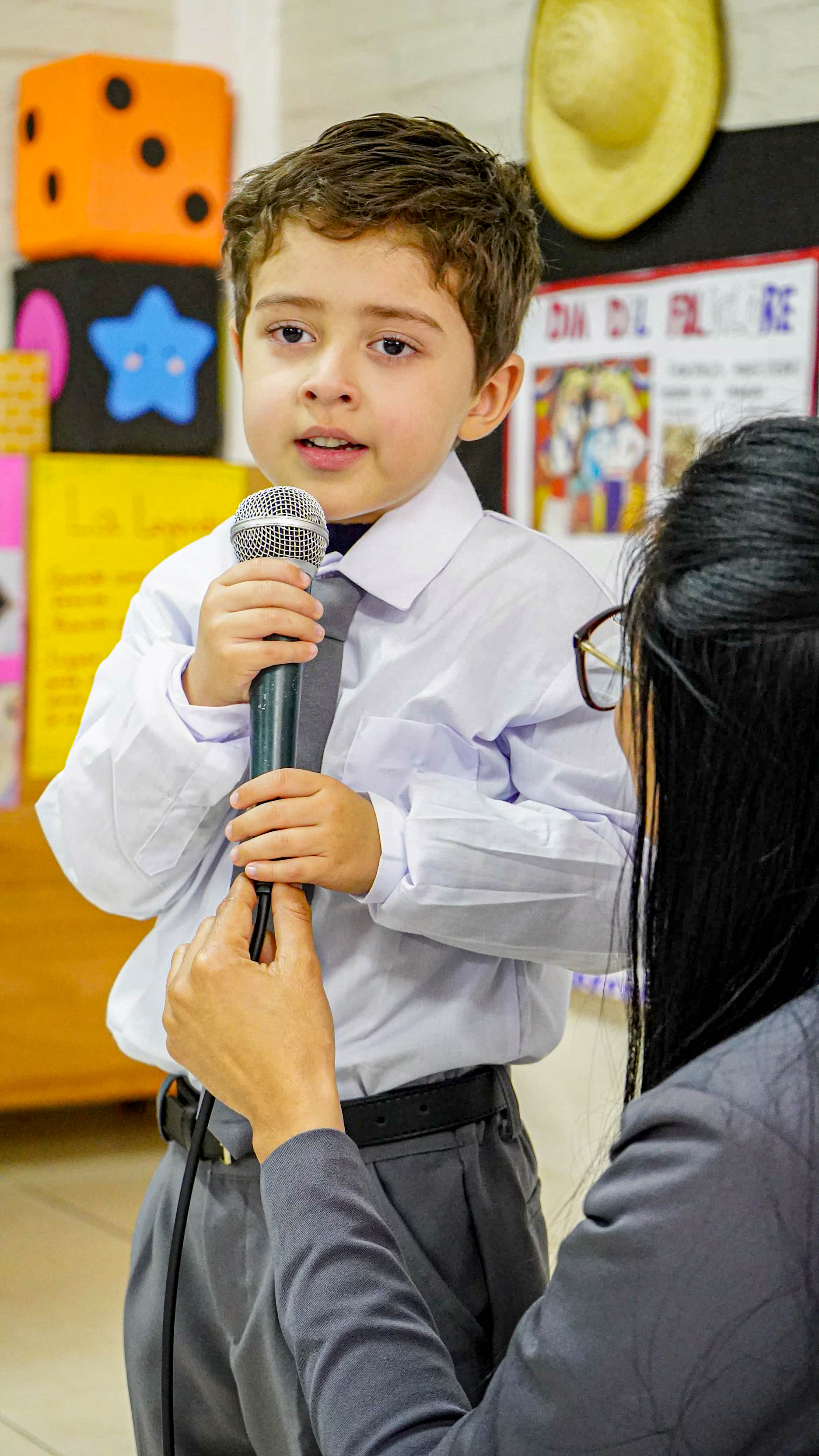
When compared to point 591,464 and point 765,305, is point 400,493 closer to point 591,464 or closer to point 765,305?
point 765,305

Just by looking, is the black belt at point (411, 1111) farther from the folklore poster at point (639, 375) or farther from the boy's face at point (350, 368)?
the folklore poster at point (639, 375)

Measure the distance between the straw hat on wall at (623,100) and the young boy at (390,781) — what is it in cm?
153

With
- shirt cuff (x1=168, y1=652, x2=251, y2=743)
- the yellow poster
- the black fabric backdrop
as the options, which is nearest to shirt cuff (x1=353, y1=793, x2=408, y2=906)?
shirt cuff (x1=168, y1=652, x2=251, y2=743)

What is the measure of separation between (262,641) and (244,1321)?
18.7 inches

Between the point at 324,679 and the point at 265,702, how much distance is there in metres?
0.11

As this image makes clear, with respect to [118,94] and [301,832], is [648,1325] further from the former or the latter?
[118,94]

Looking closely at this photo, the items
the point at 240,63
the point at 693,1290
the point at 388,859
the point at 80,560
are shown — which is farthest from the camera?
the point at 240,63

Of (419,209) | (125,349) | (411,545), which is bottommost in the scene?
(411,545)

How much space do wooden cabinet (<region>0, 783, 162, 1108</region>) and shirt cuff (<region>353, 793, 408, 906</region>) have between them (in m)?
1.98

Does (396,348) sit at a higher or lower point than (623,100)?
lower

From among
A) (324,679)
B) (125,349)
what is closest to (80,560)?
(125,349)

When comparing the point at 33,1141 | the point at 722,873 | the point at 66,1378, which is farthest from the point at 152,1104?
the point at 722,873

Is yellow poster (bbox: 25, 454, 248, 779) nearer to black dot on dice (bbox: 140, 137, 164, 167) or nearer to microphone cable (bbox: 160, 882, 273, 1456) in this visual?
black dot on dice (bbox: 140, 137, 164, 167)

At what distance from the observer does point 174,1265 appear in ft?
3.31
